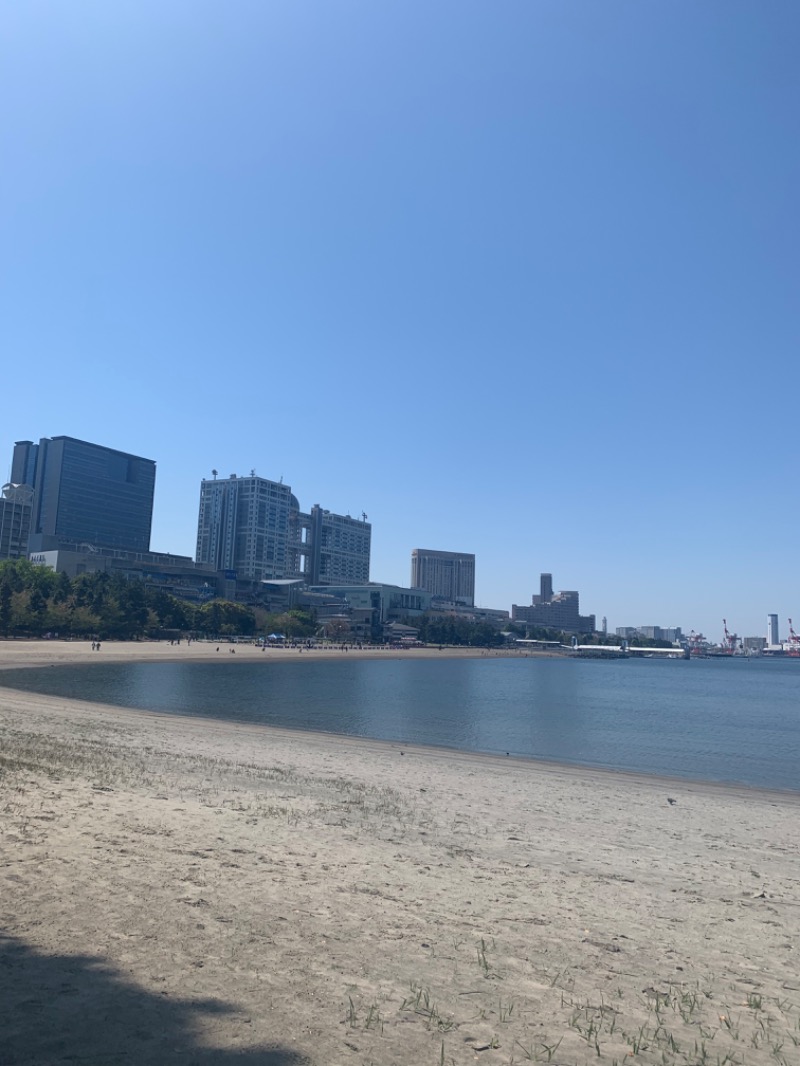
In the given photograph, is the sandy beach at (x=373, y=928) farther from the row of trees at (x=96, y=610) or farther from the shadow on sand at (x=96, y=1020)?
the row of trees at (x=96, y=610)

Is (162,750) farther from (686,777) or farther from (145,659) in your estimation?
(145,659)

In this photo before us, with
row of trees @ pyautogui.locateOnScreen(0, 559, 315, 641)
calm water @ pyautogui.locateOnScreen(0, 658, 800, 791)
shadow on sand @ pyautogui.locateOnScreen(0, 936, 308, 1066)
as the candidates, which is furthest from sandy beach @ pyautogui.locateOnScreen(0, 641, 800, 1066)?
row of trees @ pyautogui.locateOnScreen(0, 559, 315, 641)

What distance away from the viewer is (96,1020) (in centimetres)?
534

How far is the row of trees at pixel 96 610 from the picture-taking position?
340ft

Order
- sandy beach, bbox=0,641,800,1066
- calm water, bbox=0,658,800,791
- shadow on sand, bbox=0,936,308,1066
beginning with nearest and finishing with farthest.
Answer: shadow on sand, bbox=0,936,308,1066, sandy beach, bbox=0,641,800,1066, calm water, bbox=0,658,800,791

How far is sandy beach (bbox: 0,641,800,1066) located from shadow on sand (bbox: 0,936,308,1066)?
20mm

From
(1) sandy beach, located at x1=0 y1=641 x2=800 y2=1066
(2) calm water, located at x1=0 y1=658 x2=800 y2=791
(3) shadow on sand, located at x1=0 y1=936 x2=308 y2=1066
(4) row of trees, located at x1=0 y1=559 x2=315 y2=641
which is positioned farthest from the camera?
(4) row of trees, located at x1=0 y1=559 x2=315 y2=641

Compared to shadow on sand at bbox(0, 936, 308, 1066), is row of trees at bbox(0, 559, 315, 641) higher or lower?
higher

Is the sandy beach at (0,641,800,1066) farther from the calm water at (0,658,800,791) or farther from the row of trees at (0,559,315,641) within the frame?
the row of trees at (0,559,315,641)

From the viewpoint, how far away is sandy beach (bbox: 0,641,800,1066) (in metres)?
5.45

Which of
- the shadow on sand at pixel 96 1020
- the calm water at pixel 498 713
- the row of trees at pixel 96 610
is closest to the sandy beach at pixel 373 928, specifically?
the shadow on sand at pixel 96 1020

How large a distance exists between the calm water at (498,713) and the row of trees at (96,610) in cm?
3081

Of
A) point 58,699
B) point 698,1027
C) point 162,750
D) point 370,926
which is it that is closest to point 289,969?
point 370,926

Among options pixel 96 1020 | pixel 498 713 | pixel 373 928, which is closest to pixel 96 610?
pixel 498 713
